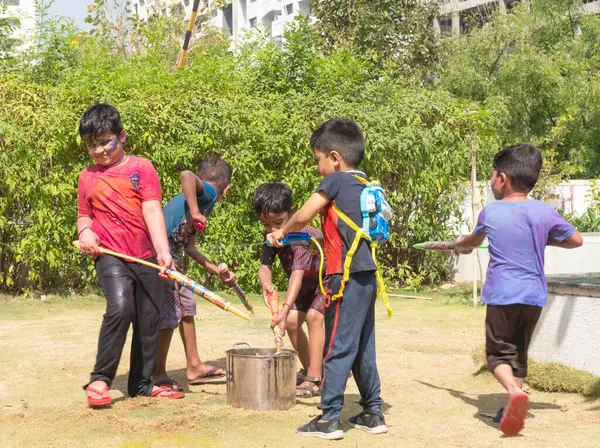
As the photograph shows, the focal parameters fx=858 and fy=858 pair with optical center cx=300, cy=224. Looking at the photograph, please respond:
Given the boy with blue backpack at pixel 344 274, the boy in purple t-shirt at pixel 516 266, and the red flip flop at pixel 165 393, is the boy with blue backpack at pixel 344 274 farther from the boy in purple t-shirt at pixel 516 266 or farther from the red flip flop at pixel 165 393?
the red flip flop at pixel 165 393

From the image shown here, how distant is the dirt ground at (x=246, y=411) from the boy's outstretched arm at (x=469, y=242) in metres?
0.97

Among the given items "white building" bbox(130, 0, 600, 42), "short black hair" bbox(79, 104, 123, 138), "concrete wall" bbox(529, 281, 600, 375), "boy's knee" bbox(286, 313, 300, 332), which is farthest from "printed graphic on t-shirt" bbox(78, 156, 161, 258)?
"white building" bbox(130, 0, 600, 42)

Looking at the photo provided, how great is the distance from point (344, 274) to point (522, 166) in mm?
1200

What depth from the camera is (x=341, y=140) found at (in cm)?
457

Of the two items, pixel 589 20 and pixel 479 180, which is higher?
pixel 589 20

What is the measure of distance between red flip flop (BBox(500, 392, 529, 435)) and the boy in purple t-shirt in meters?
0.12

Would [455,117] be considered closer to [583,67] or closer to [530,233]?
[530,233]

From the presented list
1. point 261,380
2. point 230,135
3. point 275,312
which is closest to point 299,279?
point 275,312

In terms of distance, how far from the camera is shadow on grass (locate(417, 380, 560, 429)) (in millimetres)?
4949

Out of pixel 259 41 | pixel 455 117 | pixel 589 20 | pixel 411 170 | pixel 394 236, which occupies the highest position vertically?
pixel 589 20

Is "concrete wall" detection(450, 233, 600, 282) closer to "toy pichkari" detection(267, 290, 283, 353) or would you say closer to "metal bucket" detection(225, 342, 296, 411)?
"toy pichkari" detection(267, 290, 283, 353)

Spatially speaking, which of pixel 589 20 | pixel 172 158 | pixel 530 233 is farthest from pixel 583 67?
pixel 530 233

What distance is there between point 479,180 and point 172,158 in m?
5.02

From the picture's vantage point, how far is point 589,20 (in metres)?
28.5
